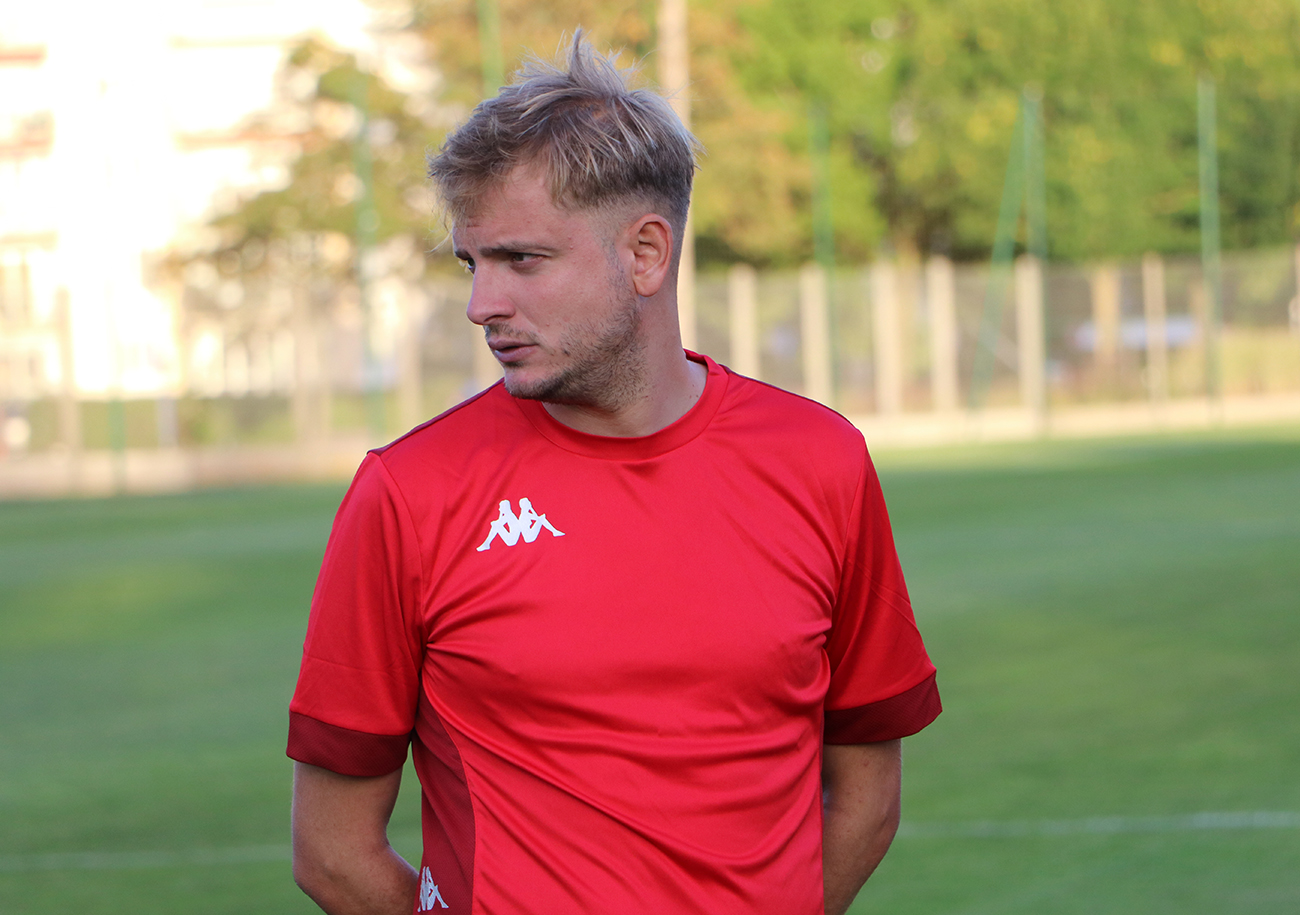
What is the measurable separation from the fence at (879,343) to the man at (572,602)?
25.5 metres

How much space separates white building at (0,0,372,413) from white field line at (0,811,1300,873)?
70.8 feet

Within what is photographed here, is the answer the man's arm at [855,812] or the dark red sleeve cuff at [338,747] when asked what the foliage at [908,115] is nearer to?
the man's arm at [855,812]

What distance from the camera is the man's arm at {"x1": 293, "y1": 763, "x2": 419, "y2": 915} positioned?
2416 millimetres

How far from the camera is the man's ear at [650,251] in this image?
7.76ft

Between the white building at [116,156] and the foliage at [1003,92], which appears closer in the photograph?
the white building at [116,156]

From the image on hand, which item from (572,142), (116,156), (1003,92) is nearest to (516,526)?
(572,142)

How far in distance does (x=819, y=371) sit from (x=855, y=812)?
2813 cm

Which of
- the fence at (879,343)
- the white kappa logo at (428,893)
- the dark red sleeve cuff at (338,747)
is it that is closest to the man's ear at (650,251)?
the dark red sleeve cuff at (338,747)

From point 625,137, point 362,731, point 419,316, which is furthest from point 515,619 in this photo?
point 419,316

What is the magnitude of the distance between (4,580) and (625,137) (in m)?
14.1

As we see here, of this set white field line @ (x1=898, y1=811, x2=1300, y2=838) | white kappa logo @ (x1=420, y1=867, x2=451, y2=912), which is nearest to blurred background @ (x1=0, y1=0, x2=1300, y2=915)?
white field line @ (x1=898, y1=811, x2=1300, y2=838)

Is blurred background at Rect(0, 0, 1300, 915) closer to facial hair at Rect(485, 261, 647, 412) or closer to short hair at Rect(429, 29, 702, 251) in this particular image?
short hair at Rect(429, 29, 702, 251)

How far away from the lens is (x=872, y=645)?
2.59 m

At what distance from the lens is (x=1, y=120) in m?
49.8
